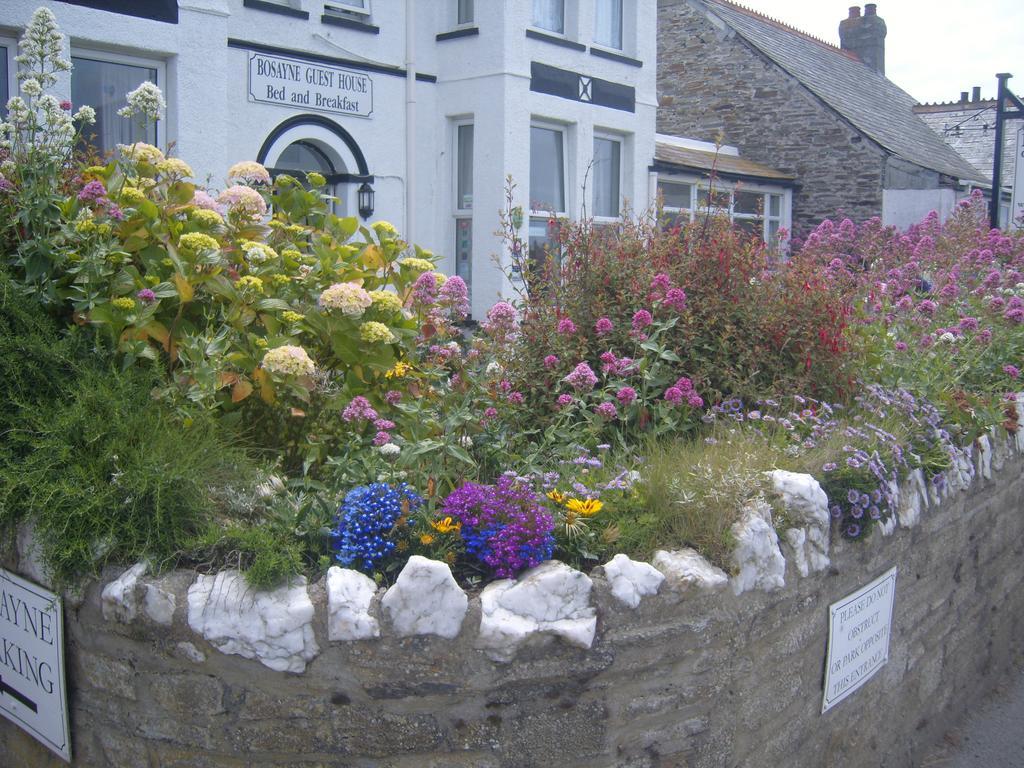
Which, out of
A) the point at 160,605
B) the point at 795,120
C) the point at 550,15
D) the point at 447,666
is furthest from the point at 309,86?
the point at 795,120

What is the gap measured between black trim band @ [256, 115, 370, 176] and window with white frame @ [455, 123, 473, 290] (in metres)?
1.57

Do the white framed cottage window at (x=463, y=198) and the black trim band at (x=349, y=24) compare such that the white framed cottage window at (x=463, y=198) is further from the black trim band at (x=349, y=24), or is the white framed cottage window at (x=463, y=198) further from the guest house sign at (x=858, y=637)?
the guest house sign at (x=858, y=637)

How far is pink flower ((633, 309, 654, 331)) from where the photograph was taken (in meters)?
4.35

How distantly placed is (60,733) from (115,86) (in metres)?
7.12

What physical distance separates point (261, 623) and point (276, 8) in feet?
29.0

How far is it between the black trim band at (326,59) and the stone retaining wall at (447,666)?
26.3 feet

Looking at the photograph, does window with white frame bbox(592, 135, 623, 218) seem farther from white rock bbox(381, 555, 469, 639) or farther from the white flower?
white rock bbox(381, 555, 469, 639)

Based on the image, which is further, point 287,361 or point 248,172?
point 248,172

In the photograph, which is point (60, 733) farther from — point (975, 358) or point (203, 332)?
point (975, 358)

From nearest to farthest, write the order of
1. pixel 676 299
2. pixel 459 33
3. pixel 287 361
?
1. pixel 287 361
2. pixel 676 299
3. pixel 459 33

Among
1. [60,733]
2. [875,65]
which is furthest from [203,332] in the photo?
[875,65]

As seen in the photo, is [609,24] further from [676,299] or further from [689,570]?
[689,570]

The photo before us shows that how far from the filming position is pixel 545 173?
520 inches

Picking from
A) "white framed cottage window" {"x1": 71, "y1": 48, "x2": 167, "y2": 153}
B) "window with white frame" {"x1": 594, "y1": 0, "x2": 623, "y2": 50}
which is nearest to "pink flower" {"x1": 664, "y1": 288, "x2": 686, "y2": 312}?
"white framed cottage window" {"x1": 71, "y1": 48, "x2": 167, "y2": 153}
